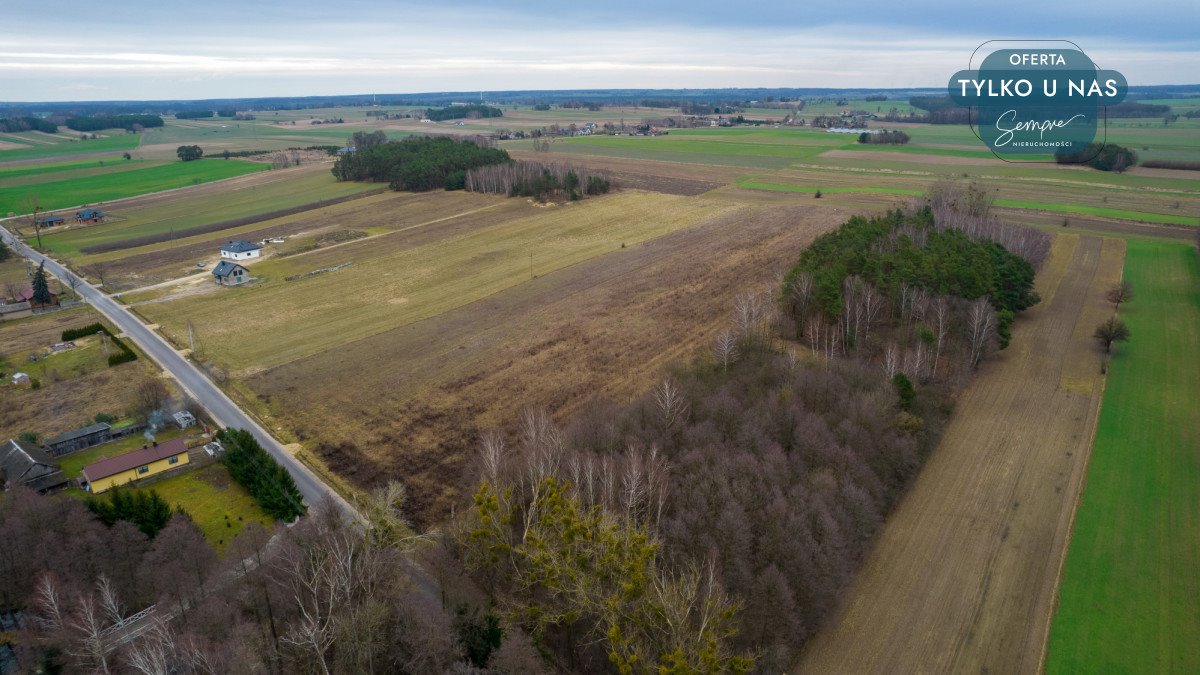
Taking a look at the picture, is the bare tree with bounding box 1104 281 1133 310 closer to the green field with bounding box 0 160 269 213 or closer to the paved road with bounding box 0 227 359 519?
the paved road with bounding box 0 227 359 519

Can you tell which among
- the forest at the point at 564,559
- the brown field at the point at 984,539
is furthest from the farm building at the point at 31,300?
the brown field at the point at 984,539

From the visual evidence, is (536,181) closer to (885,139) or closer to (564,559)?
(564,559)

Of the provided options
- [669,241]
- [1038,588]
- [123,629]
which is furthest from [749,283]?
[123,629]

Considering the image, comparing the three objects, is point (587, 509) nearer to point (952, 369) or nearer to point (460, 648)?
point (460, 648)

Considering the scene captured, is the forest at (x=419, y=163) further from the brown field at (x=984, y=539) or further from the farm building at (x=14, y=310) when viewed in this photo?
the brown field at (x=984, y=539)

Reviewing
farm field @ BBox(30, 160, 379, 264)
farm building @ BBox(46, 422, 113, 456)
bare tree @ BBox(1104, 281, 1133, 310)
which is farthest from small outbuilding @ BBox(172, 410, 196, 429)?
bare tree @ BBox(1104, 281, 1133, 310)
